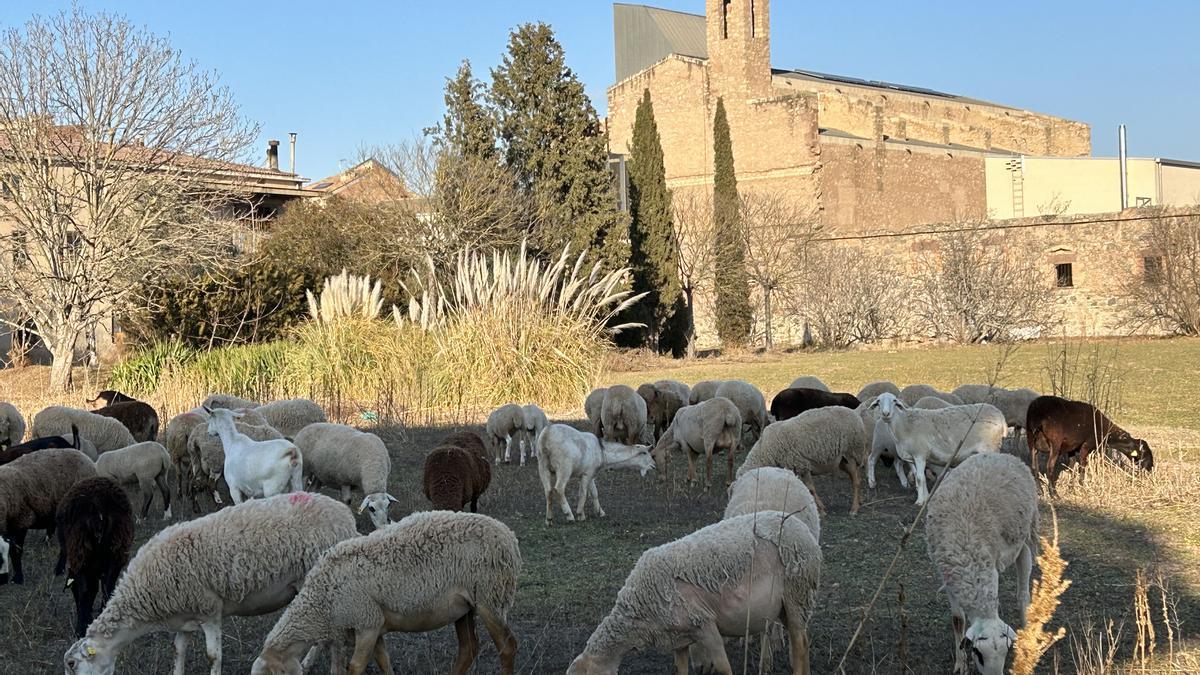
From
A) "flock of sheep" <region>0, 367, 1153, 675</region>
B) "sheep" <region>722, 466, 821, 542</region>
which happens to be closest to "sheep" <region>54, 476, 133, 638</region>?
"flock of sheep" <region>0, 367, 1153, 675</region>

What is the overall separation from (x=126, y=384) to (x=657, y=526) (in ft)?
40.4

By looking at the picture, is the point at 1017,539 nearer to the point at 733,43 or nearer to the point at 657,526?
the point at 657,526

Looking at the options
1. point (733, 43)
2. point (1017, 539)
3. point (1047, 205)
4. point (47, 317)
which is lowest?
point (1017, 539)

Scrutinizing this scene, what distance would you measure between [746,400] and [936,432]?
369cm

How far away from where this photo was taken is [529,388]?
17016mm

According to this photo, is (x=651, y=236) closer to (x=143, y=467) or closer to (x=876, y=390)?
(x=876, y=390)

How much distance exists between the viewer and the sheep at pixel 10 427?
12.4m

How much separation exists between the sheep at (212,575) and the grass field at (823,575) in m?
0.39

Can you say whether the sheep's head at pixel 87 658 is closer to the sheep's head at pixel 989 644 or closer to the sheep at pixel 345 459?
the sheep at pixel 345 459

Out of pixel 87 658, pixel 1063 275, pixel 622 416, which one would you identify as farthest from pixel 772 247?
pixel 87 658

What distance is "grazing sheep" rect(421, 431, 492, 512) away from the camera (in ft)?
27.2

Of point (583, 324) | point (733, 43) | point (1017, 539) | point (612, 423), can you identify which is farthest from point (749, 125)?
point (1017, 539)

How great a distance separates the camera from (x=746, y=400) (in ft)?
42.3

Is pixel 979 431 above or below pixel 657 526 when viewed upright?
above
